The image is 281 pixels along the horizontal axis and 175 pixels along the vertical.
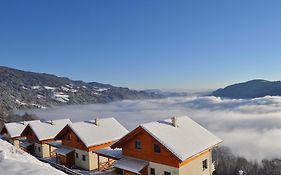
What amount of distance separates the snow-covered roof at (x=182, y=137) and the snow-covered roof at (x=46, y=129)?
2338 cm

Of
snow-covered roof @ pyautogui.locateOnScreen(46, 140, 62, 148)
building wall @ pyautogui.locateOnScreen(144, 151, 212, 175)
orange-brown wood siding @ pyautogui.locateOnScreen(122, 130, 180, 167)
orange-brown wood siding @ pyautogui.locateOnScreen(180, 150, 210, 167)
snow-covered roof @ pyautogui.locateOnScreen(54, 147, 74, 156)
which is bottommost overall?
snow-covered roof @ pyautogui.locateOnScreen(54, 147, 74, 156)

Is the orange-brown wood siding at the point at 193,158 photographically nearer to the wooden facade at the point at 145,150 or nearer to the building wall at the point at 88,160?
the wooden facade at the point at 145,150

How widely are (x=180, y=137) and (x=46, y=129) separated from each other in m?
27.8

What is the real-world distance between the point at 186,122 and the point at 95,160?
12.9m

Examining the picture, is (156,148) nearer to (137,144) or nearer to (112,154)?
(137,144)

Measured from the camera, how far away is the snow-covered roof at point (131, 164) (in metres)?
25.6

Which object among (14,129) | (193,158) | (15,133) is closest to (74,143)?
(193,158)

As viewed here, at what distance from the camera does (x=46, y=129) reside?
1821 inches

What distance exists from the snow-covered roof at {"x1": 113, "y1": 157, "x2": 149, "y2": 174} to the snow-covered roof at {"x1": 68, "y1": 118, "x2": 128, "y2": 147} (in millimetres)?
8245

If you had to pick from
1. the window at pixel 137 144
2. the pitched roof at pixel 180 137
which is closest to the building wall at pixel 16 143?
the pitched roof at pixel 180 137

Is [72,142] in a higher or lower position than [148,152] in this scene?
lower

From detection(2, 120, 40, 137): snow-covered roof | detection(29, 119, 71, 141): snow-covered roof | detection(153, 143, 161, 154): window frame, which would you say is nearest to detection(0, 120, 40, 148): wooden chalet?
detection(2, 120, 40, 137): snow-covered roof

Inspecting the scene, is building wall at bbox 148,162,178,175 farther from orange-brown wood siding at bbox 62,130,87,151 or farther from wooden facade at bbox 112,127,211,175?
orange-brown wood siding at bbox 62,130,87,151

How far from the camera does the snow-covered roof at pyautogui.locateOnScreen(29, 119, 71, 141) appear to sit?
145 feet
